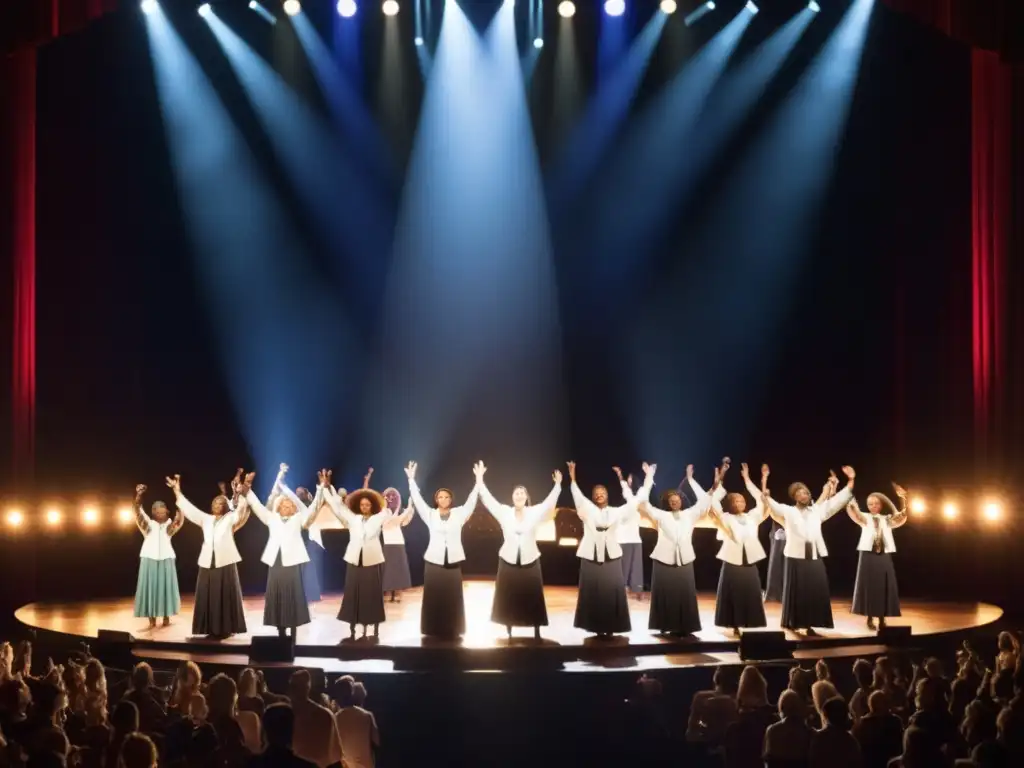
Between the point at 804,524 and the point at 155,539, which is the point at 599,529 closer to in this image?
→ the point at 804,524

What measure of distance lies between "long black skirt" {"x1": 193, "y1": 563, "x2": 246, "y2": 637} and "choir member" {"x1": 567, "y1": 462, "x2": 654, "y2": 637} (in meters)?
3.20

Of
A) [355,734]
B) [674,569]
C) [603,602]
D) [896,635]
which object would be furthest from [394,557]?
[355,734]

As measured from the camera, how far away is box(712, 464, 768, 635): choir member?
423 inches

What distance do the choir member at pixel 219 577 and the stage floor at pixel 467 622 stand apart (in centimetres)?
15

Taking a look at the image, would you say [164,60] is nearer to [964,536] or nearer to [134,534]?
[134,534]

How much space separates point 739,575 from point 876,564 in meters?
1.55

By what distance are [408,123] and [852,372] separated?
268 inches

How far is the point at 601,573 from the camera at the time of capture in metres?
10.5

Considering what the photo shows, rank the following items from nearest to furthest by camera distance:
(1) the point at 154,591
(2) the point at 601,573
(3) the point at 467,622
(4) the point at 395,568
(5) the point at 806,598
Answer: (2) the point at 601,573, (5) the point at 806,598, (1) the point at 154,591, (3) the point at 467,622, (4) the point at 395,568

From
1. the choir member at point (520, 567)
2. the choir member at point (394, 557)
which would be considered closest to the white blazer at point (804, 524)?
the choir member at point (520, 567)

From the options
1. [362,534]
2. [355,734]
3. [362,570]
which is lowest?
[355,734]

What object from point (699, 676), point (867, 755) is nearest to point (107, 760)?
point (867, 755)

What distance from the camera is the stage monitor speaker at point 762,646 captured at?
31.3 ft

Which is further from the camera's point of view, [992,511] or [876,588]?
[992,511]
